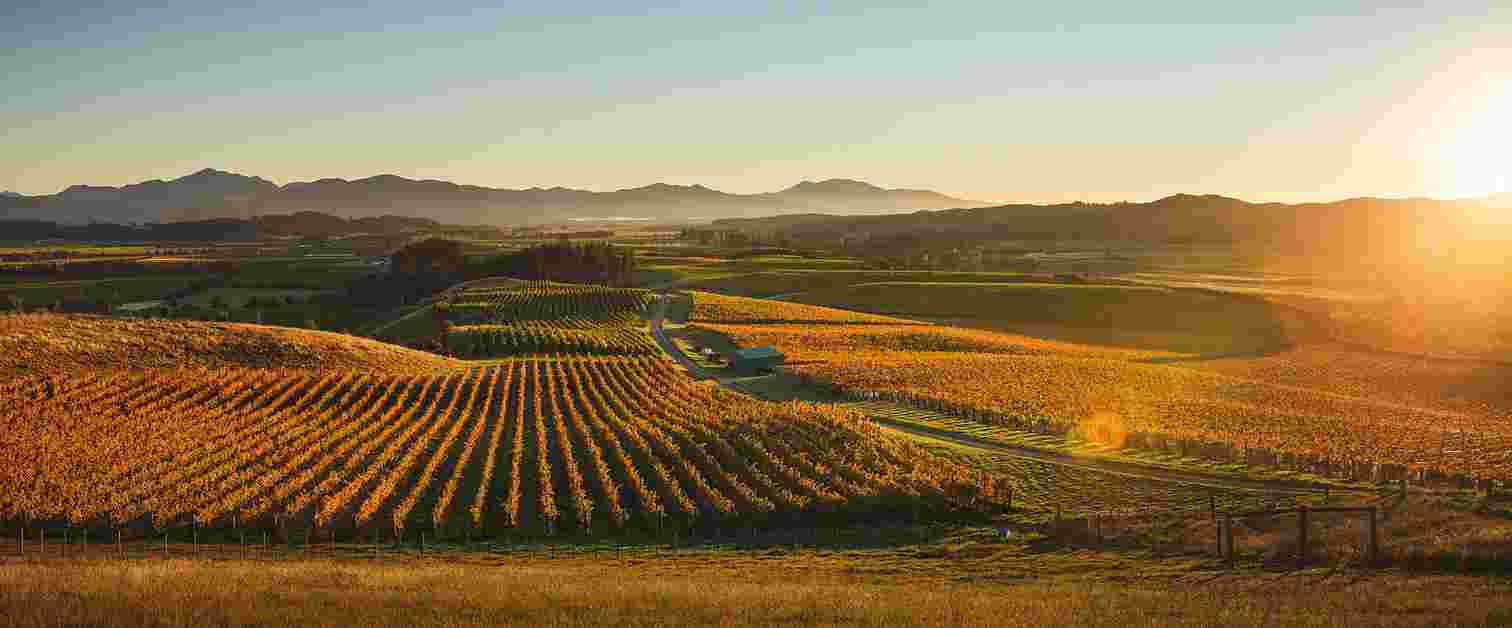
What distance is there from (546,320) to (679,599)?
82.4m

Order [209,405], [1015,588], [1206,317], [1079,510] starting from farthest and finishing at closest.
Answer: [1206,317], [209,405], [1079,510], [1015,588]

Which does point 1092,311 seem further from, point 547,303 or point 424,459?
point 424,459

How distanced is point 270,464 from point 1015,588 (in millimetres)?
23049

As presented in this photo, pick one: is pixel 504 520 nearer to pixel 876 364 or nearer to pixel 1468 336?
pixel 876 364

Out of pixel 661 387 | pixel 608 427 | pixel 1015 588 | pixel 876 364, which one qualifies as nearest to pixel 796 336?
pixel 876 364

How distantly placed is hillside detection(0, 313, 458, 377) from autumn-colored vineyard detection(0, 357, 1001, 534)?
8.51 ft

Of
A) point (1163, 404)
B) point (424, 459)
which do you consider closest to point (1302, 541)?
point (424, 459)

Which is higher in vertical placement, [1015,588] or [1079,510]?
[1015,588]

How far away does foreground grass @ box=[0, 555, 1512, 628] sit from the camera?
12359 millimetres

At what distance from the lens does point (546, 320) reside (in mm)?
94250

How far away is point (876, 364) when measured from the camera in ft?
217

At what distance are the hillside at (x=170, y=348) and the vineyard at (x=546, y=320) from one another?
1239cm

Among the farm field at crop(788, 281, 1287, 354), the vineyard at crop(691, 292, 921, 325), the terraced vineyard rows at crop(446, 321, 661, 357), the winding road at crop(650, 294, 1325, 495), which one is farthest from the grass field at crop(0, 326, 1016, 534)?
the farm field at crop(788, 281, 1287, 354)

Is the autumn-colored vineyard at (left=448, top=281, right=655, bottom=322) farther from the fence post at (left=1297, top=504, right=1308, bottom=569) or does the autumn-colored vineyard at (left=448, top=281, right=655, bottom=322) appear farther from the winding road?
the fence post at (left=1297, top=504, right=1308, bottom=569)
